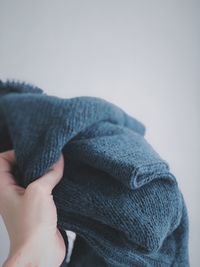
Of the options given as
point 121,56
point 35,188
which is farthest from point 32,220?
point 121,56

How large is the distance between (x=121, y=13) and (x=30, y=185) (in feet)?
1.28

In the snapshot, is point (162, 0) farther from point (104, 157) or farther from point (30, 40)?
point (104, 157)

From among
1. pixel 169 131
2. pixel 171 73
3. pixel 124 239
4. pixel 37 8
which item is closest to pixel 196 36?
pixel 171 73

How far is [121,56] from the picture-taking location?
1.61 feet

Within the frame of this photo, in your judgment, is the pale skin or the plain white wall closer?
the pale skin

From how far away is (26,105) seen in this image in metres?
0.27

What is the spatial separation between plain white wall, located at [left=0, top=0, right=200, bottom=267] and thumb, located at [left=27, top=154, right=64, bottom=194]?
0.25 metres

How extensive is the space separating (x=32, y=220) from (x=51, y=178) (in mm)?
44

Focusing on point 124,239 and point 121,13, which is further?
point 121,13

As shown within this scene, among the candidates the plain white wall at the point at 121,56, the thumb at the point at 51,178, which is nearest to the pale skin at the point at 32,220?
the thumb at the point at 51,178

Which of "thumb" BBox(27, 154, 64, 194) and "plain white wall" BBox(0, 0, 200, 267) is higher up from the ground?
"plain white wall" BBox(0, 0, 200, 267)

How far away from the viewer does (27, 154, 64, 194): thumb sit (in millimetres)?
246

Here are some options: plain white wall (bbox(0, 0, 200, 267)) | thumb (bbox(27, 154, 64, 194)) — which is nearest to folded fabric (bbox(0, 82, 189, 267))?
thumb (bbox(27, 154, 64, 194))

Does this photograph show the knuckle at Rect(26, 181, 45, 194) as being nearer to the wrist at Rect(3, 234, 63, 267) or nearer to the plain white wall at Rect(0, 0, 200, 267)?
the wrist at Rect(3, 234, 63, 267)
